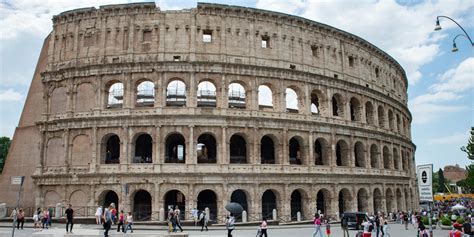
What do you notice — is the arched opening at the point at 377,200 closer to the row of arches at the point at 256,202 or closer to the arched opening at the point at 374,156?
the row of arches at the point at 256,202

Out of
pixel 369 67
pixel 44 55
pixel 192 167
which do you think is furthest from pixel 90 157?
pixel 369 67

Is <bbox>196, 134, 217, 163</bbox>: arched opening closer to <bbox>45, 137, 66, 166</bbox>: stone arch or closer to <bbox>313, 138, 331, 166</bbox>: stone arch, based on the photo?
<bbox>313, 138, 331, 166</bbox>: stone arch

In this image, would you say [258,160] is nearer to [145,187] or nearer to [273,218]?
[273,218]

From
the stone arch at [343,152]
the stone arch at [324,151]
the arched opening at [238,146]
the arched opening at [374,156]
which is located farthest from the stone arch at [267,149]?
the arched opening at [374,156]

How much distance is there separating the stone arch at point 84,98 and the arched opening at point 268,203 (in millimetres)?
15363

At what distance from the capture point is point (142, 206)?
30016 millimetres

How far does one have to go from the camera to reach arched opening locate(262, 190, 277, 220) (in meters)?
31.3

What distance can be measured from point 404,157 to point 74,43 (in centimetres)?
3548

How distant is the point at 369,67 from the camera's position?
40.1 m

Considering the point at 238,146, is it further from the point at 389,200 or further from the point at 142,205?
the point at 389,200

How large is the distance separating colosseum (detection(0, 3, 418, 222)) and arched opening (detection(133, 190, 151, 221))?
0.09 meters

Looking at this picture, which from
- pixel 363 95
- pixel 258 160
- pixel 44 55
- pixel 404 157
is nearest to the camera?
pixel 258 160

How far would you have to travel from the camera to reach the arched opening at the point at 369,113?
39.3 meters

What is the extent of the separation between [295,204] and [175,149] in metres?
11.0
